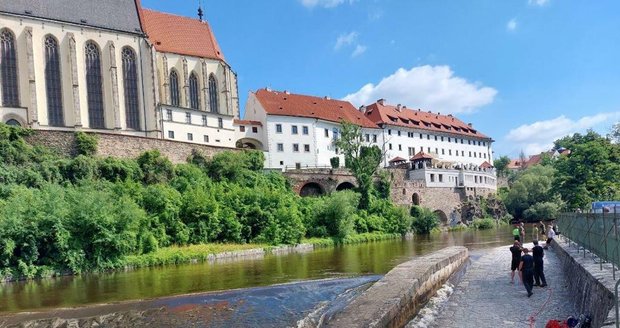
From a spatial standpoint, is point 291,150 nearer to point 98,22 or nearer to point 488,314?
point 98,22

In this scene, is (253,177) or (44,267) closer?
(44,267)

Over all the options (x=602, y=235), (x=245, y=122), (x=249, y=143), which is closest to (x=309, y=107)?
(x=245, y=122)

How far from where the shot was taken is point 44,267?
28.3 m

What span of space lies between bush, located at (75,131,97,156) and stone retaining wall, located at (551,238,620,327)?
125 feet

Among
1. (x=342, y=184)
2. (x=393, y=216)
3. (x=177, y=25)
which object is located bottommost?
(x=393, y=216)

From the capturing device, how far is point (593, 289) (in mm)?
11328

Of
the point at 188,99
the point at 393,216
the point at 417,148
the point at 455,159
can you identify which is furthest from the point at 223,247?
the point at 455,159

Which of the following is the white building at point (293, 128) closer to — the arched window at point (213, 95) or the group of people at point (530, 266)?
the arched window at point (213, 95)

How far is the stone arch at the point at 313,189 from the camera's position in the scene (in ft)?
196

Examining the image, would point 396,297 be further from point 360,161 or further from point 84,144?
point 360,161

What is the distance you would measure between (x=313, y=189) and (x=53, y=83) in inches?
1172

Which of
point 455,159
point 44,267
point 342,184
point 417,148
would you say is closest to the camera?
point 44,267

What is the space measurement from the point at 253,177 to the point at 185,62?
20802 millimetres

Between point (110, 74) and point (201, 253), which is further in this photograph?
point (110, 74)
